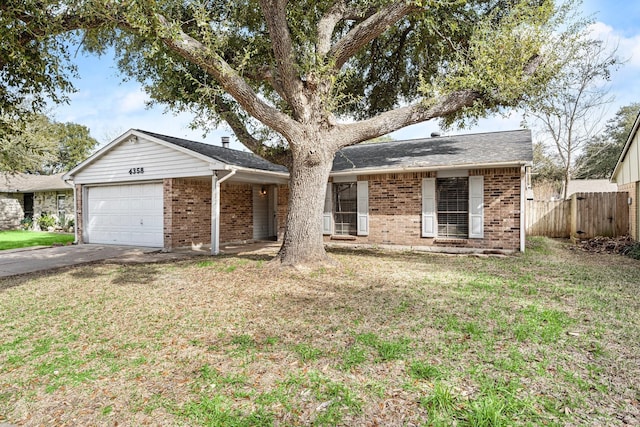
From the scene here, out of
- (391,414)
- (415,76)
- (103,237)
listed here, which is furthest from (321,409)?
(103,237)

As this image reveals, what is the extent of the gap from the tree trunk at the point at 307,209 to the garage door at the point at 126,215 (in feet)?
21.3

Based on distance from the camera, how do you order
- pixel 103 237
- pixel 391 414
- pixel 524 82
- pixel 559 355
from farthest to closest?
1. pixel 103 237
2. pixel 524 82
3. pixel 559 355
4. pixel 391 414

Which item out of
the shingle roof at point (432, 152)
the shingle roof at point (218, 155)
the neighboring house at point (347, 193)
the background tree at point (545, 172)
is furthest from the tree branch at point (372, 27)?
the background tree at point (545, 172)

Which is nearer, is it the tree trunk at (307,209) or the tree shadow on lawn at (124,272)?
the tree shadow on lawn at (124,272)

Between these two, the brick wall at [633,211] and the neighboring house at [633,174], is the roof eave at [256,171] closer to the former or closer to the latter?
the neighboring house at [633,174]

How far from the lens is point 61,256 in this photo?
10.9 meters

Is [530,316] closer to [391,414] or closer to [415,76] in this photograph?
[391,414]

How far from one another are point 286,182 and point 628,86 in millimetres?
22632

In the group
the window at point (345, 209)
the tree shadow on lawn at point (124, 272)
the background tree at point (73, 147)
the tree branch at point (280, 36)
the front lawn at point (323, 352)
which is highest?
the background tree at point (73, 147)

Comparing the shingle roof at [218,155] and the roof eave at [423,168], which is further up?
the shingle roof at [218,155]

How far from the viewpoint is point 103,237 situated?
13.8m

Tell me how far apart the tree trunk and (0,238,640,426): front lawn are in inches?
37.0

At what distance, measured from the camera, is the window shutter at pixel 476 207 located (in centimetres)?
1083

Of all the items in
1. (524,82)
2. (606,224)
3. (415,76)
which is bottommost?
(606,224)
